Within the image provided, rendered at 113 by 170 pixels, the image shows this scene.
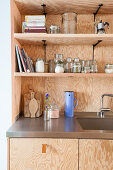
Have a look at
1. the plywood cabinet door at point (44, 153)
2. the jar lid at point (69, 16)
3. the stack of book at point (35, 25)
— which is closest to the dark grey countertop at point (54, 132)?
the plywood cabinet door at point (44, 153)

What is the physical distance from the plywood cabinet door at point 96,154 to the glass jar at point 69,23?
3.47 feet

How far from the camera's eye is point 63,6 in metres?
1.69

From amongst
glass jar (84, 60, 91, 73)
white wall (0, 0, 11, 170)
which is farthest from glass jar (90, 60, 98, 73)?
white wall (0, 0, 11, 170)

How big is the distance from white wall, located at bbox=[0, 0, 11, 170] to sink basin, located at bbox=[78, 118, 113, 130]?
90cm

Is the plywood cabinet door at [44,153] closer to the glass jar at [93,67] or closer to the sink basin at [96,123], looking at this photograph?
the sink basin at [96,123]

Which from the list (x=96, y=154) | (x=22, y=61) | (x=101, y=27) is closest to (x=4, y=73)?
(x=22, y=61)

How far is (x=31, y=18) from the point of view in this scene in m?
1.58

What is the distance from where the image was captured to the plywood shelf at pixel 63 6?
161 cm

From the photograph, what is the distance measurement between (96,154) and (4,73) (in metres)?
1.35

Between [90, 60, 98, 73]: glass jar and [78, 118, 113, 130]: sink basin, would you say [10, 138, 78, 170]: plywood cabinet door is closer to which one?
[78, 118, 113, 130]: sink basin

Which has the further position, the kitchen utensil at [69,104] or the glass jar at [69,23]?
the kitchen utensil at [69,104]

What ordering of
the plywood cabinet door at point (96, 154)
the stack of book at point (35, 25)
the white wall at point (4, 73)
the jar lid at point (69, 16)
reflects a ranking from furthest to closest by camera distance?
1. the white wall at point (4, 73)
2. the jar lid at point (69, 16)
3. the stack of book at point (35, 25)
4. the plywood cabinet door at point (96, 154)

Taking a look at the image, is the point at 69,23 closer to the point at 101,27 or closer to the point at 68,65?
the point at 101,27

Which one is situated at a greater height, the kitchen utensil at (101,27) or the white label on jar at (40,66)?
the kitchen utensil at (101,27)
